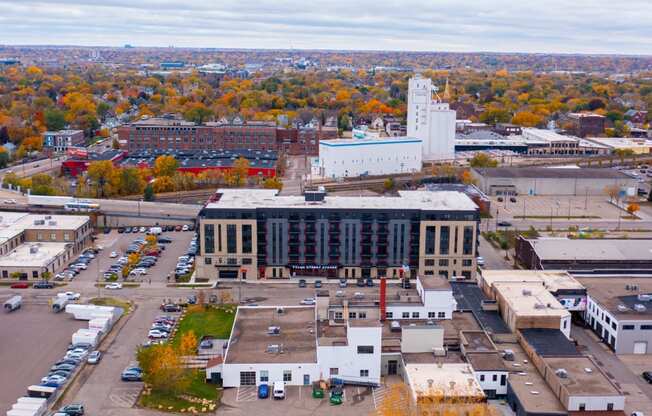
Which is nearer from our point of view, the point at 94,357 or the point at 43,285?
the point at 94,357

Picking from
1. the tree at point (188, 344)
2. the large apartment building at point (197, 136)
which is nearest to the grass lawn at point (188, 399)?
the tree at point (188, 344)

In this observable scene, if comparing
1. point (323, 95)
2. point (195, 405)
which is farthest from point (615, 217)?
point (323, 95)

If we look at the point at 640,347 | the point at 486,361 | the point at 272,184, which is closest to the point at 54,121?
the point at 272,184

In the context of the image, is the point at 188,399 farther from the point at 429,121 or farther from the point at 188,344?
the point at 429,121

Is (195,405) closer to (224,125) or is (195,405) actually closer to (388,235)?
(388,235)

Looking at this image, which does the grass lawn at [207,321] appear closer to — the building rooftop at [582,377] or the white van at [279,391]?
the white van at [279,391]

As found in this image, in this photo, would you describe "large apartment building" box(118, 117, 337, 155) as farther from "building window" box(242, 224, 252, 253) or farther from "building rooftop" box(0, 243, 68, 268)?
"building window" box(242, 224, 252, 253)
